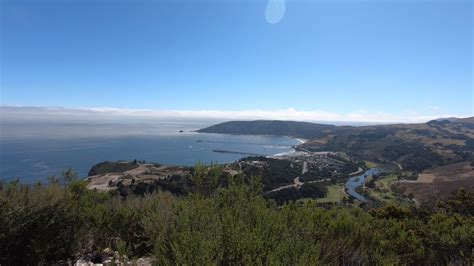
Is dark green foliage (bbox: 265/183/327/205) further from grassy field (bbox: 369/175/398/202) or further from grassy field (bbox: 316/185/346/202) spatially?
grassy field (bbox: 369/175/398/202)

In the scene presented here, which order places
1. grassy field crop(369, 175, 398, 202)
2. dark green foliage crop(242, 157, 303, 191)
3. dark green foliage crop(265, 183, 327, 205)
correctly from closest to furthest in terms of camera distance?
dark green foliage crop(265, 183, 327, 205) → grassy field crop(369, 175, 398, 202) → dark green foliage crop(242, 157, 303, 191)

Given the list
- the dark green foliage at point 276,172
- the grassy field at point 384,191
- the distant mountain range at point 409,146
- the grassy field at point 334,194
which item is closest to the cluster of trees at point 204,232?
the grassy field at point 334,194

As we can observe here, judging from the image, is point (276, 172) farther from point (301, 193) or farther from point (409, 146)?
point (409, 146)

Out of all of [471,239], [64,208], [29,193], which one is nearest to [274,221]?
[64,208]

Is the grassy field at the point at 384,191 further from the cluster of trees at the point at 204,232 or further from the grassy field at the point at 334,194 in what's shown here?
the cluster of trees at the point at 204,232

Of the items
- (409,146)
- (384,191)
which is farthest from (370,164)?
(384,191)

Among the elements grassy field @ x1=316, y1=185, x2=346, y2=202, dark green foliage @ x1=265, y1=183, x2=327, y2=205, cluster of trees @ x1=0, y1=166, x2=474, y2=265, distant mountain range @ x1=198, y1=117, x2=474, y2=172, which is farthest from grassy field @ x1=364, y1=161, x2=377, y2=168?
cluster of trees @ x1=0, y1=166, x2=474, y2=265
